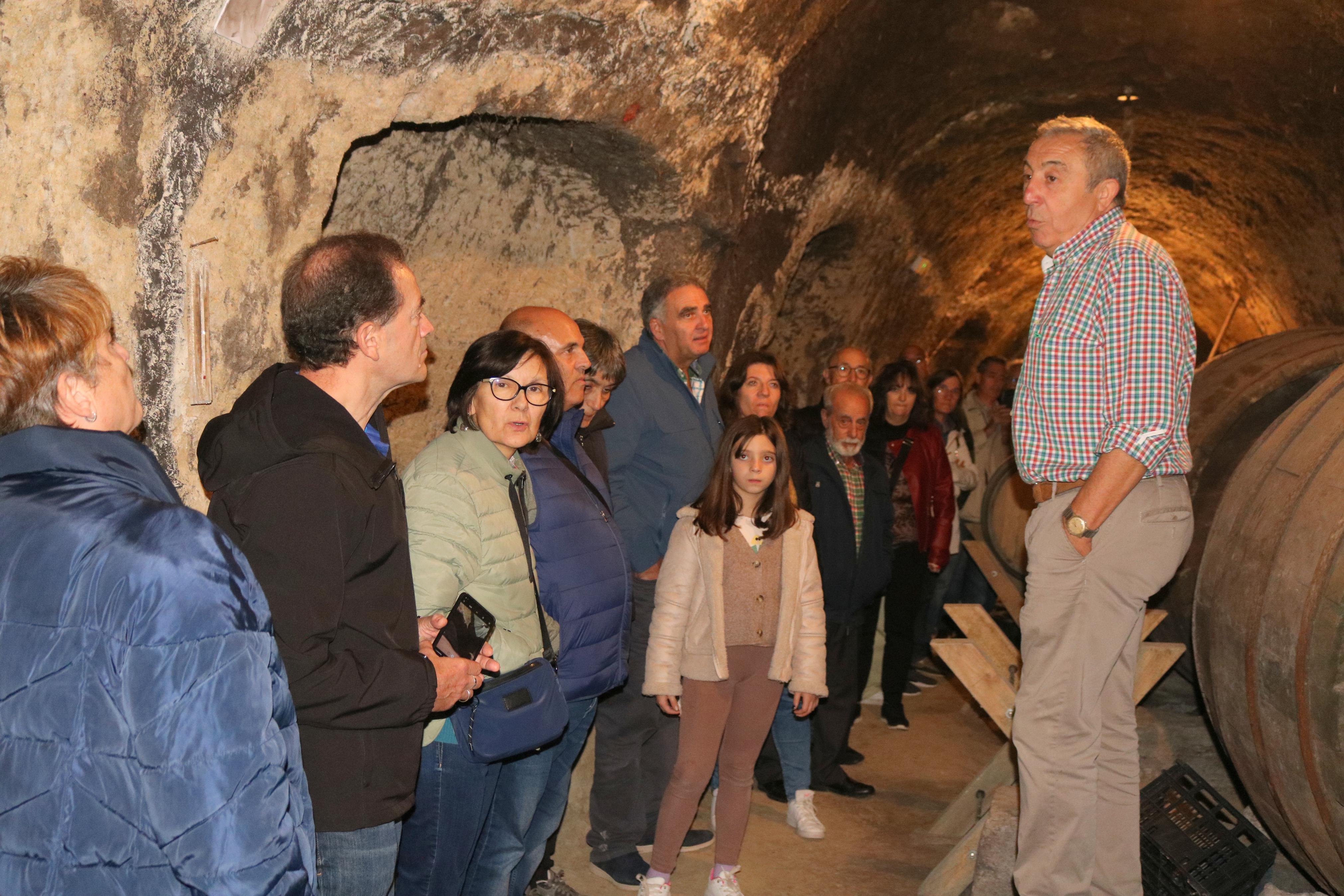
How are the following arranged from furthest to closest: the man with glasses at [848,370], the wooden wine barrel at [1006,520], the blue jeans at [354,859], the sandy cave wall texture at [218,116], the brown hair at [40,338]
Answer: the wooden wine barrel at [1006,520]
the man with glasses at [848,370]
the sandy cave wall texture at [218,116]
the blue jeans at [354,859]
the brown hair at [40,338]

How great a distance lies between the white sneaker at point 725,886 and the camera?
3.62 meters

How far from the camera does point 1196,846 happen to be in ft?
11.0

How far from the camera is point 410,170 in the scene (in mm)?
4598

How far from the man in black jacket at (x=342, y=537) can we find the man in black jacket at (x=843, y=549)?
257 centimetres

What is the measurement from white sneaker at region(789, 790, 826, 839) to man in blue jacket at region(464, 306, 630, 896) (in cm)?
141

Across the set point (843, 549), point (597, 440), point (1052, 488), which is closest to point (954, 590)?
point (843, 549)

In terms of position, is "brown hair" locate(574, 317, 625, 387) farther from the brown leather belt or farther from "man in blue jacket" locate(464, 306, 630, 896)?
the brown leather belt

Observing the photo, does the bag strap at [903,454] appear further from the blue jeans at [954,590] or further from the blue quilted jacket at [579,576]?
the blue quilted jacket at [579,576]

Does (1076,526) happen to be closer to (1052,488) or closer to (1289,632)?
(1052,488)

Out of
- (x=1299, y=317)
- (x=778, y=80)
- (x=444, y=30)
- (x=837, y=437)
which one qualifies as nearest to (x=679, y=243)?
(x=778, y=80)

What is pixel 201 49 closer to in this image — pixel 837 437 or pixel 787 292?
pixel 837 437

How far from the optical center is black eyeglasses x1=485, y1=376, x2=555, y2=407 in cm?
279

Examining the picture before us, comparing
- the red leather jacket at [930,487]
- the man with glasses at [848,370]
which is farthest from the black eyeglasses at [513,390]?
the red leather jacket at [930,487]

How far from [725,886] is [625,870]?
39 centimetres
